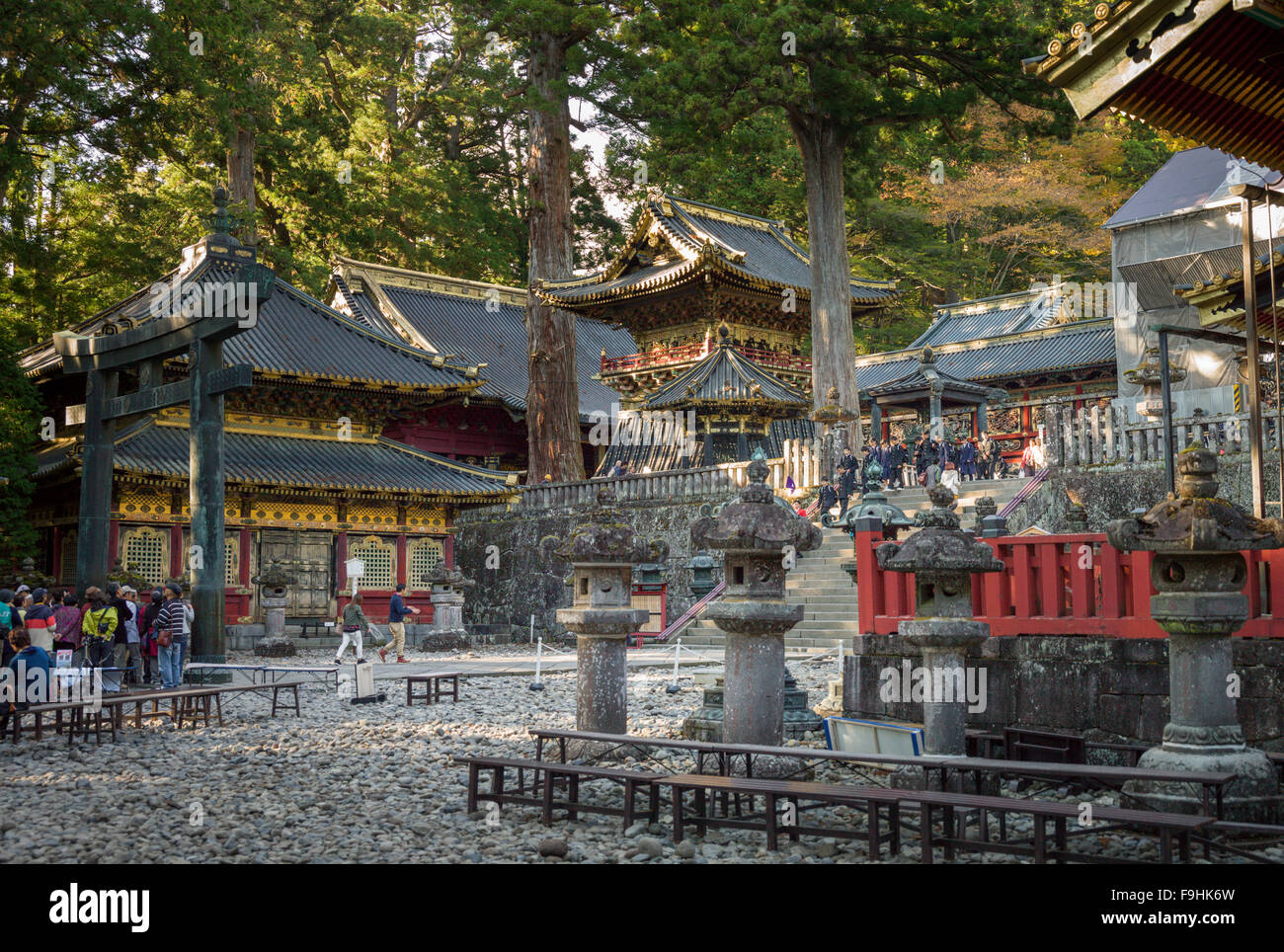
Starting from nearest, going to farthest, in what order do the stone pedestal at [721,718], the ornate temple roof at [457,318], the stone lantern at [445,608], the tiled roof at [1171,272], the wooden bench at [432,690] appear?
the stone pedestal at [721,718] < the wooden bench at [432,690] < the tiled roof at [1171,272] < the stone lantern at [445,608] < the ornate temple roof at [457,318]

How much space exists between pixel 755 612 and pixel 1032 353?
28695 mm

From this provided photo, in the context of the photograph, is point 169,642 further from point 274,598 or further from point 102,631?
point 274,598

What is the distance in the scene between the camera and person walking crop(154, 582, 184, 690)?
1495 centimetres

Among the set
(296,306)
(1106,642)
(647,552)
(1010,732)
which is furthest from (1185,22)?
(296,306)

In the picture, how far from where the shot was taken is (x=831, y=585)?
21.3 metres

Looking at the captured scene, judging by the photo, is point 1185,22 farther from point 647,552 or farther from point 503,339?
point 503,339

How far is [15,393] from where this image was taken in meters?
22.1

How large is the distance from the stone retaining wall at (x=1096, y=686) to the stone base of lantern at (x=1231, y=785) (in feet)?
3.18

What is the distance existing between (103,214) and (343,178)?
7.21 metres

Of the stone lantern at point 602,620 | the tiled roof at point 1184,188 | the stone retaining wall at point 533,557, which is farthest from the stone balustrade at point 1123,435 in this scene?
the stone lantern at point 602,620

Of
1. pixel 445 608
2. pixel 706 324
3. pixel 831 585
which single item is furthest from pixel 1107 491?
pixel 706 324

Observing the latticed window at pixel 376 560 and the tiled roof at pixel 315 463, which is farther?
the latticed window at pixel 376 560

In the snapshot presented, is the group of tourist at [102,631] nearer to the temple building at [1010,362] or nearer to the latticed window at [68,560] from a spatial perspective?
the latticed window at [68,560]

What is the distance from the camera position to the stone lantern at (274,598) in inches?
939
